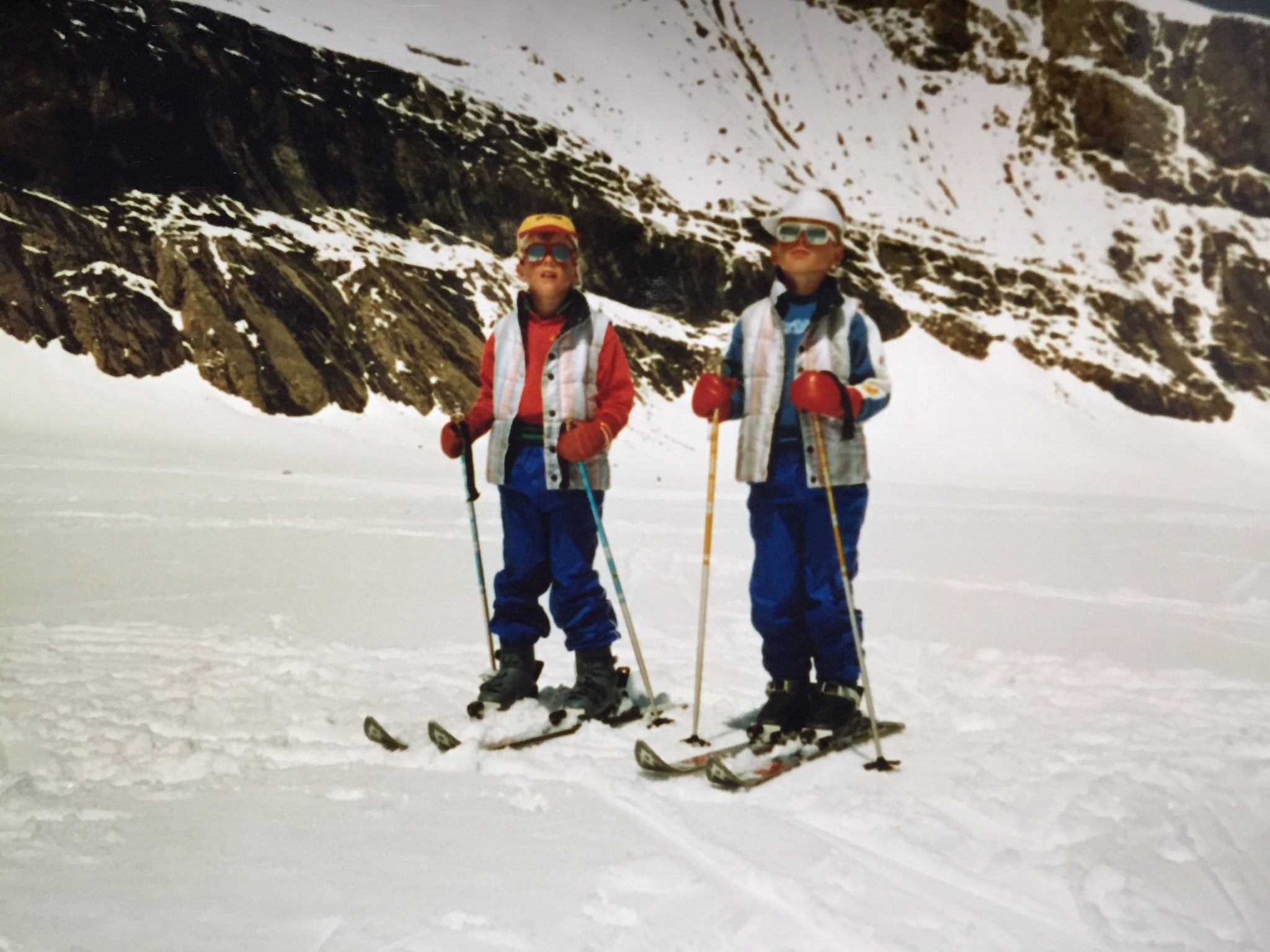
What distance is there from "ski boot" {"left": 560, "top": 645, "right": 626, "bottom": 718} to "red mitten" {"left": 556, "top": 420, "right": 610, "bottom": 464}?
2.15 ft

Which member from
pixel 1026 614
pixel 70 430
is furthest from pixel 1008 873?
pixel 70 430

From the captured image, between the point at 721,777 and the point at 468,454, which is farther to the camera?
the point at 468,454

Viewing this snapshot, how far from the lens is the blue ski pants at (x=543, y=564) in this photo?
2.96 metres

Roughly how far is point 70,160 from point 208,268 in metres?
3.14

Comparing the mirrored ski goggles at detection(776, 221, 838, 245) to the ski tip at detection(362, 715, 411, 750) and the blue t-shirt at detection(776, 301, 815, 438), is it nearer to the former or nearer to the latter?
the blue t-shirt at detection(776, 301, 815, 438)

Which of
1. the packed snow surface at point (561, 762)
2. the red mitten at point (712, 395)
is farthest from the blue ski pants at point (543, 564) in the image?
the red mitten at point (712, 395)

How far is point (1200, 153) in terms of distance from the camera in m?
12.6

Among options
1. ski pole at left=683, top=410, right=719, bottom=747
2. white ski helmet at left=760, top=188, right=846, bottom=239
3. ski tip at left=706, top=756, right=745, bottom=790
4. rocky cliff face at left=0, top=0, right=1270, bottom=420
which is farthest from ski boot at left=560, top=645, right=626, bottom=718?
rocky cliff face at left=0, top=0, right=1270, bottom=420

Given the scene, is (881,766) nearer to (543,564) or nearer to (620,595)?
(620,595)

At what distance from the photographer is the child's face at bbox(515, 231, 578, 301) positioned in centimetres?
292

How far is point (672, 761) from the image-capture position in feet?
8.07

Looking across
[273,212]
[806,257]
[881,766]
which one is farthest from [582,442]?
[273,212]

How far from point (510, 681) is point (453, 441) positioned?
2.63 ft

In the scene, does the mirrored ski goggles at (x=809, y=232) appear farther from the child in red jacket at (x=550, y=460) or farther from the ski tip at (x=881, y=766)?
the ski tip at (x=881, y=766)
